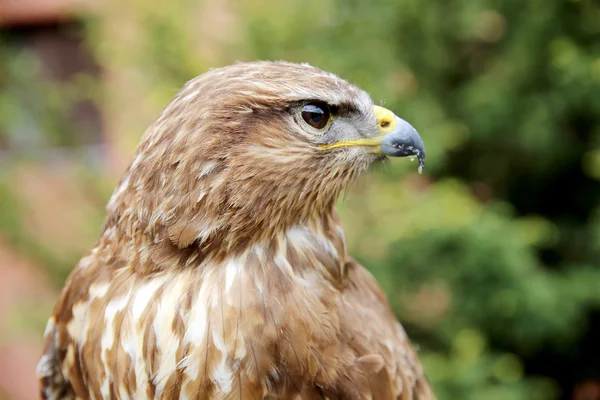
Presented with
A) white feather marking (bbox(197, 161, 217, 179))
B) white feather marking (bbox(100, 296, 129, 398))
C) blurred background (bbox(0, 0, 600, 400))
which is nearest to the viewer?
white feather marking (bbox(197, 161, 217, 179))

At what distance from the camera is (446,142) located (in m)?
3.68

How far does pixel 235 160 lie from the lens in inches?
62.2

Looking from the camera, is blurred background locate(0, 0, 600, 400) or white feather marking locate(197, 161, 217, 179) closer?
white feather marking locate(197, 161, 217, 179)

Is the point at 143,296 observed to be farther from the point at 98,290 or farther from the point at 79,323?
the point at 79,323

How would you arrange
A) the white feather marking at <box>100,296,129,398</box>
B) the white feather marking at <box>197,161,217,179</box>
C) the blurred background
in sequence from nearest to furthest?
the white feather marking at <box>197,161,217,179</box>
the white feather marking at <box>100,296,129,398</box>
the blurred background

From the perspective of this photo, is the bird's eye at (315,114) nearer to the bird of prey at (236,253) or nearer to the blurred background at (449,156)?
the bird of prey at (236,253)

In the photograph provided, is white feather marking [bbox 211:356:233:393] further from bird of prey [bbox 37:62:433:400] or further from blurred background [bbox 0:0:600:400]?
blurred background [bbox 0:0:600:400]

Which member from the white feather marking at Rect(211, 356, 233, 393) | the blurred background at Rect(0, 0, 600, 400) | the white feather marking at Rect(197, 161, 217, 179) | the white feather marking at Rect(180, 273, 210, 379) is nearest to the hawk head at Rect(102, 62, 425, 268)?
the white feather marking at Rect(197, 161, 217, 179)

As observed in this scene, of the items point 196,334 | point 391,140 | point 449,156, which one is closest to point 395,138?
point 391,140

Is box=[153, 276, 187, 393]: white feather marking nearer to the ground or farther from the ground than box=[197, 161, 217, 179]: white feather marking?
nearer to the ground

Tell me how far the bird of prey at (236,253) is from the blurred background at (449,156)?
67.3 inches

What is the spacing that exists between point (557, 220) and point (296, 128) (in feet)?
10.9

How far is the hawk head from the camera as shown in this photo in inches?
62.0

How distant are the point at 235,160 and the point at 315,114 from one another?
270mm
